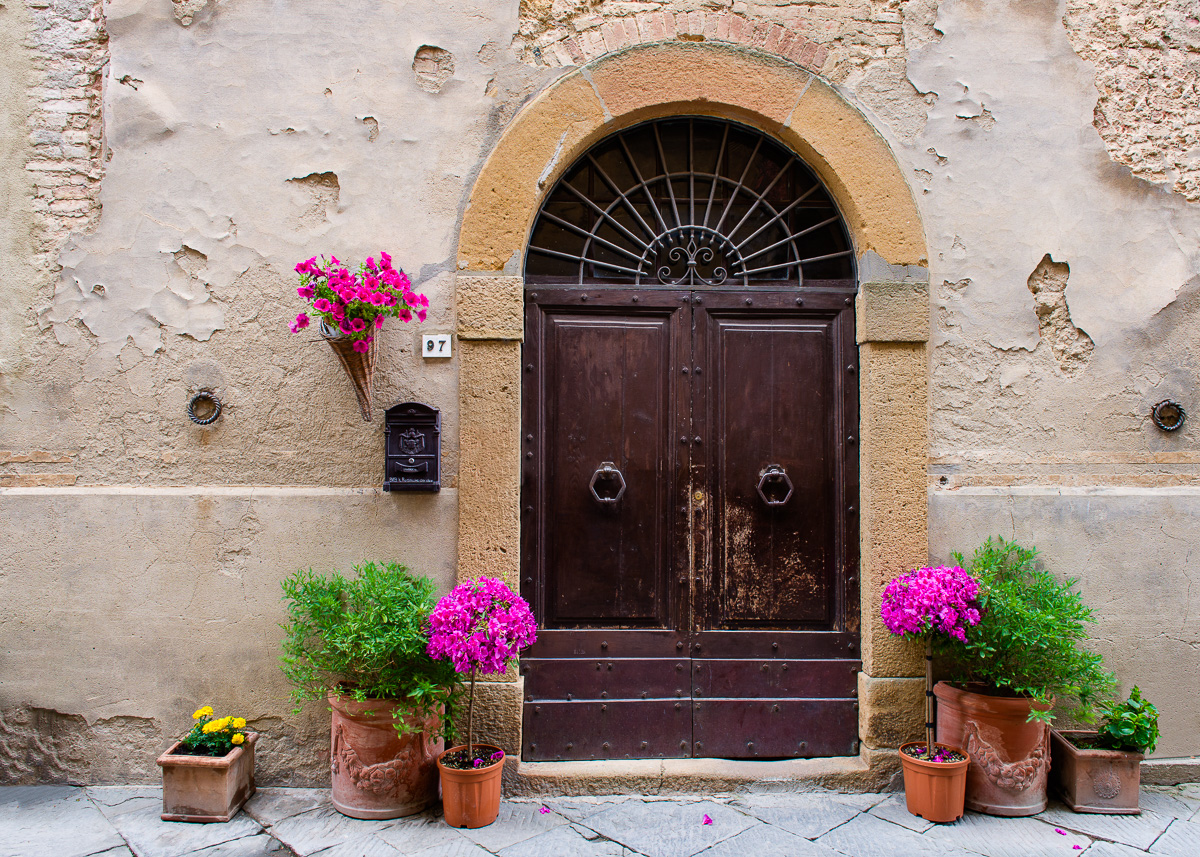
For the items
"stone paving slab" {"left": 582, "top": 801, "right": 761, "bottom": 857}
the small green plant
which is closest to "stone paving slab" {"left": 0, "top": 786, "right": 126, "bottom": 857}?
Result: the small green plant

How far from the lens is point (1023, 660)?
2.95 m

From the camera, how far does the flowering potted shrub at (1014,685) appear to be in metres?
2.94

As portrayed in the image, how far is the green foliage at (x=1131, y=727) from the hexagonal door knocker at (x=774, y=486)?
1.50 m

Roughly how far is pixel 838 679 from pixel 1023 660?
801 mm

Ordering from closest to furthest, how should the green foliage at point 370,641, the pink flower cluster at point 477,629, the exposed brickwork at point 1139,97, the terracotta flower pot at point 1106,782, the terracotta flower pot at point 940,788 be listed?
1. the pink flower cluster at point 477,629
2. the green foliage at point 370,641
3. the terracotta flower pot at point 940,788
4. the terracotta flower pot at point 1106,782
5. the exposed brickwork at point 1139,97

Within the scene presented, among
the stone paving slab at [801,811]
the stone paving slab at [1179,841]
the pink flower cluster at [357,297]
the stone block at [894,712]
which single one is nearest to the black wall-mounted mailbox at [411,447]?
the pink flower cluster at [357,297]

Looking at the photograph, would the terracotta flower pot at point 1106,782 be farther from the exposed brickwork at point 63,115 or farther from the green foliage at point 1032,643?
the exposed brickwork at point 63,115

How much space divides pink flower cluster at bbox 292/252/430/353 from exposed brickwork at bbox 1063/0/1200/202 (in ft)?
10.6

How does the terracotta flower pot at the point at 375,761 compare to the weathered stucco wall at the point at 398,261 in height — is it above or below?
below

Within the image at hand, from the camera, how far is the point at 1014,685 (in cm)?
300

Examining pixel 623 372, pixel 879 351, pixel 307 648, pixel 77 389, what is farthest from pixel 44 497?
pixel 879 351

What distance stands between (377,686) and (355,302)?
4.84 ft

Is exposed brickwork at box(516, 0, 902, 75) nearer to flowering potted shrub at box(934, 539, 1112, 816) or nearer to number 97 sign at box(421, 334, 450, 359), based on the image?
number 97 sign at box(421, 334, 450, 359)

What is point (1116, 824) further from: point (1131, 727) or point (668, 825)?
point (668, 825)
